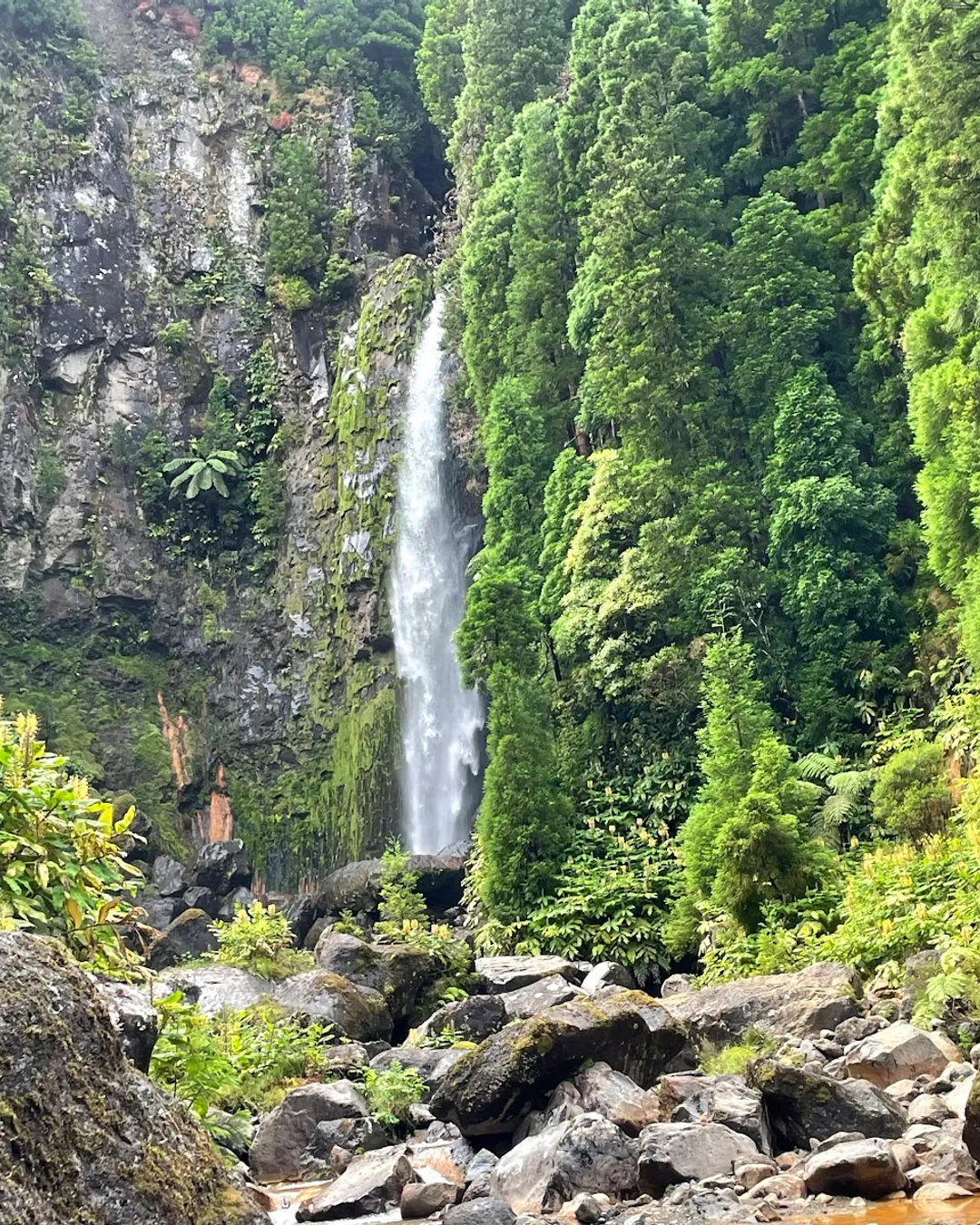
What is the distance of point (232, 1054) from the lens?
6789 mm

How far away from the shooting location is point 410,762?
78.6ft

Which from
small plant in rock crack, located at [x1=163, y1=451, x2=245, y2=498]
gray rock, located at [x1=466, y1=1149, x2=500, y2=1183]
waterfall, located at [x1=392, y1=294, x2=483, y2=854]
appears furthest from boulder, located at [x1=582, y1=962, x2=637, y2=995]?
small plant in rock crack, located at [x1=163, y1=451, x2=245, y2=498]

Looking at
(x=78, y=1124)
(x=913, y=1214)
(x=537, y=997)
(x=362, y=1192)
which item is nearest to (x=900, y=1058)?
(x=913, y=1214)

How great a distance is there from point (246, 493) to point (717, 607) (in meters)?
15.4

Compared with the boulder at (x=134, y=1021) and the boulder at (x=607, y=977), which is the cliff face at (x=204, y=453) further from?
the boulder at (x=134, y=1021)

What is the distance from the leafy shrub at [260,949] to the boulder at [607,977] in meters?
3.38

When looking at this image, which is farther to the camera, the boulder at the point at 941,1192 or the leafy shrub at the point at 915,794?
the leafy shrub at the point at 915,794

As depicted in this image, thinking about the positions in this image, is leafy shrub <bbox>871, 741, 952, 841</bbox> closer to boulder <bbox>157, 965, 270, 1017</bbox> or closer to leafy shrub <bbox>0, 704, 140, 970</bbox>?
boulder <bbox>157, 965, 270, 1017</bbox>

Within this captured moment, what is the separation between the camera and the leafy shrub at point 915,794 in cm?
1380

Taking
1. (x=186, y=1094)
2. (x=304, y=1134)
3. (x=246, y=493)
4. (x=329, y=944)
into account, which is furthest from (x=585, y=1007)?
(x=246, y=493)

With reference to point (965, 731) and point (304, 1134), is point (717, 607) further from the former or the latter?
point (304, 1134)

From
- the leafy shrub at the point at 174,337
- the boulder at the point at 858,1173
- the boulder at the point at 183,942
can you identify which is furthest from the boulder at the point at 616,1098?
the leafy shrub at the point at 174,337

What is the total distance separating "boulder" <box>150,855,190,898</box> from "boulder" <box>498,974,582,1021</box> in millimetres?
12871

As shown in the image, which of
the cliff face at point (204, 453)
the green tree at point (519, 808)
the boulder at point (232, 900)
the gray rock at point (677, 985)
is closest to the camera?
the gray rock at point (677, 985)
